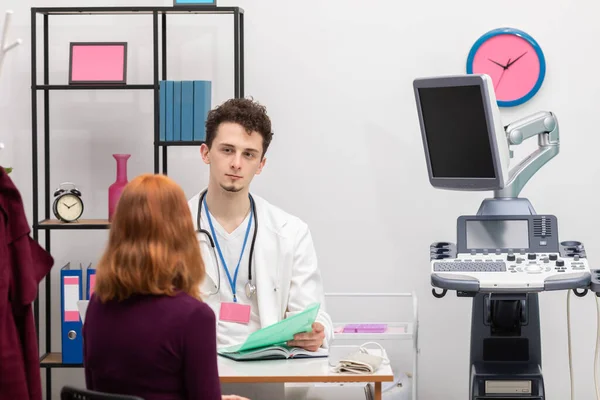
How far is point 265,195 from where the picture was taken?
408 cm

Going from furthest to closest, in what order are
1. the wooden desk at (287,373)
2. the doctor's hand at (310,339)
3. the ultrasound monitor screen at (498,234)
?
the ultrasound monitor screen at (498,234) < the doctor's hand at (310,339) < the wooden desk at (287,373)

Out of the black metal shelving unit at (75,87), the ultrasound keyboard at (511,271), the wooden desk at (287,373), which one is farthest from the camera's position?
the black metal shelving unit at (75,87)

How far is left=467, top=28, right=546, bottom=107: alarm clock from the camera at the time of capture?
3.92 m

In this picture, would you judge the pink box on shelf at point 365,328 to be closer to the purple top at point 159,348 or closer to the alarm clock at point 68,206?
the alarm clock at point 68,206

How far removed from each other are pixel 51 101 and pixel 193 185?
2.43 ft

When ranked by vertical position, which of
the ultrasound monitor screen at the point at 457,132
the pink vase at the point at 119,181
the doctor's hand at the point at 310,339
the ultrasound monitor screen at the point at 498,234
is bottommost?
the doctor's hand at the point at 310,339

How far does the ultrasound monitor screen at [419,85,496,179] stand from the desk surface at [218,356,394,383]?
3.01 ft

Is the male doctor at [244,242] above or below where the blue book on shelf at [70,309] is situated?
above

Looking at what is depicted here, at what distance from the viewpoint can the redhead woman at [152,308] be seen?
1.92 m

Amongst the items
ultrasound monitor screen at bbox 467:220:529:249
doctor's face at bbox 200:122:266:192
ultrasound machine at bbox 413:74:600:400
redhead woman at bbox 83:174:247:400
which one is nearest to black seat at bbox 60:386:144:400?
redhead woman at bbox 83:174:247:400

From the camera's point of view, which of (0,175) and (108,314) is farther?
(0,175)

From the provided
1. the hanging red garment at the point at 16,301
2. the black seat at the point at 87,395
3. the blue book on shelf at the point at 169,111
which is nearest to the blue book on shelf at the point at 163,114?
the blue book on shelf at the point at 169,111

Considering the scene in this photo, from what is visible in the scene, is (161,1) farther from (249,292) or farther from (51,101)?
(249,292)

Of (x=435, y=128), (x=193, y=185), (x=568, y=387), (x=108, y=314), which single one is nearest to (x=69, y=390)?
(x=108, y=314)
